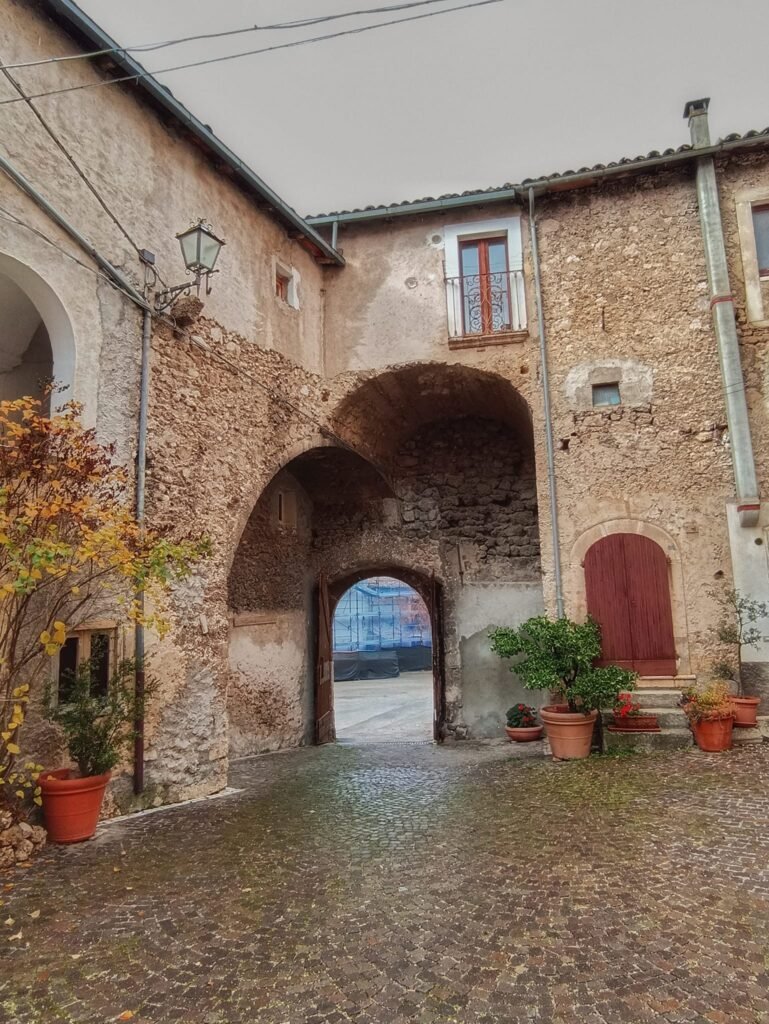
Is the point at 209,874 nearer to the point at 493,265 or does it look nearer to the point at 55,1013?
the point at 55,1013

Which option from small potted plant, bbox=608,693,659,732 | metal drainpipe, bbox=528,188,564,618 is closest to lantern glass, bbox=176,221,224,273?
metal drainpipe, bbox=528,188,564,618

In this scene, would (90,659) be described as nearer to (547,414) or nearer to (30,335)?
(30,335)

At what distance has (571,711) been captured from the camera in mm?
7871

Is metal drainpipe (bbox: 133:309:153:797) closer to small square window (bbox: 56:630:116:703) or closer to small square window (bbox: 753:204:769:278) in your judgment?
small square window (bbox: 56:630:116:703)

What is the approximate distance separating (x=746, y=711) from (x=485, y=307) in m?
6.38

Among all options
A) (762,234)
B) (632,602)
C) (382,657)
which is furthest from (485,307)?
(382,657)

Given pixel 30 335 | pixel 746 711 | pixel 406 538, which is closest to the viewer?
pixel 30 335

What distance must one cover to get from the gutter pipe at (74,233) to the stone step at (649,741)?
712cm

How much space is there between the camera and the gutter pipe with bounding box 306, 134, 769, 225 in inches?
342

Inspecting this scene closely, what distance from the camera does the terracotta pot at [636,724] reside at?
773 cm

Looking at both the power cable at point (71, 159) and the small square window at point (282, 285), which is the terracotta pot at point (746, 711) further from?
the power cable at point (71, 159)

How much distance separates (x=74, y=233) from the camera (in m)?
5.76

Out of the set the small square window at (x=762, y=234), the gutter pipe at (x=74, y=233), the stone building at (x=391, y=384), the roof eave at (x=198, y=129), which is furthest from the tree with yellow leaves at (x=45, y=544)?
the small square window at (x=762, y=234)

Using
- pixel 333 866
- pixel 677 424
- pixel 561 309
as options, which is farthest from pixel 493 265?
pixel 333 866
